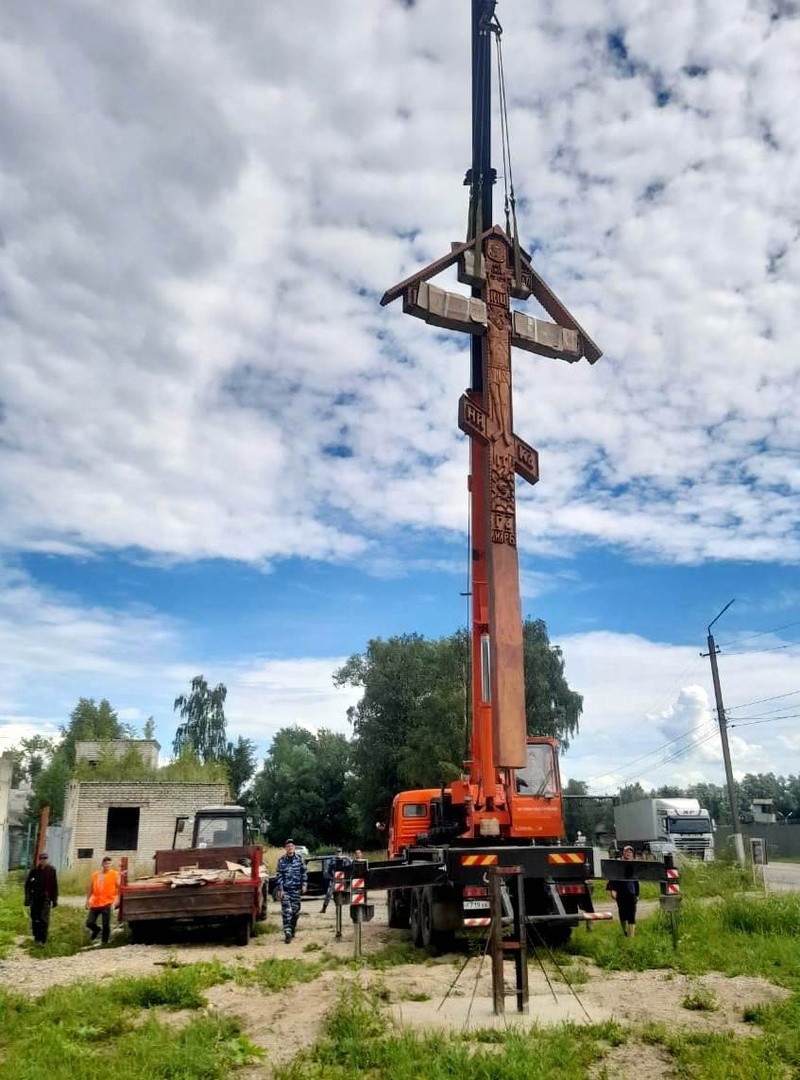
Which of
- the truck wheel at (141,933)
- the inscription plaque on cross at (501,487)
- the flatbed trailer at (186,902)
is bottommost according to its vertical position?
the truck wheel at (141,933)

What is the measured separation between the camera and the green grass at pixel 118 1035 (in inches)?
264

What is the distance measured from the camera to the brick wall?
33.9 m

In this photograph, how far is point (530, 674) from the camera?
4781 cm

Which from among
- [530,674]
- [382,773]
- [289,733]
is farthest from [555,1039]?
[289,733]

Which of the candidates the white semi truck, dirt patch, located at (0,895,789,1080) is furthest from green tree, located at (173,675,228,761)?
dirt patch, located at (0,895,789,1080)

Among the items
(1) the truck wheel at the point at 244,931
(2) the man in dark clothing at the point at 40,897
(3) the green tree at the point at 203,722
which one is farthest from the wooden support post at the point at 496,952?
(3) the green tree at the point at 203,722

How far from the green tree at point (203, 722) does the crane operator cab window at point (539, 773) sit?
6743cm

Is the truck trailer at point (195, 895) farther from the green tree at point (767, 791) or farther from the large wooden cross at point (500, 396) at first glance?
the green tree at point (767, 791)

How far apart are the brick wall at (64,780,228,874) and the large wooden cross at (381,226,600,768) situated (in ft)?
86.9

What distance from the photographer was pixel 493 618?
10602 millimetres

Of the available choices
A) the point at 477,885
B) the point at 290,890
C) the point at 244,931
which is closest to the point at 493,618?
the point at 477,885

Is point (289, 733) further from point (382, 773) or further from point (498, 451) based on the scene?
point (498, 451)

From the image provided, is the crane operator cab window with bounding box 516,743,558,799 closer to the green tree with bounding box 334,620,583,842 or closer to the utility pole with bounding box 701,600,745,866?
the utility pole with bounding box 701,600,745,866

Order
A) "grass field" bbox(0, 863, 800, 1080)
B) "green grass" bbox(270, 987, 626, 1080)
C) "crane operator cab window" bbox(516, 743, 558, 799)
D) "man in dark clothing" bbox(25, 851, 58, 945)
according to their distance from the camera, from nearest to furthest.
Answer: "green grass" bbox(270, 987, 626, 1080), "grass field" bbox(0, 863, 800, 1080), "crane operator cab window" bbox(516, 743, 558, 799), "man in dark clothing" bbox(25, 851, 58, 945)
